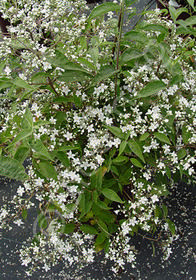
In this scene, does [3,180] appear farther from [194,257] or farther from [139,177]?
[194,257]

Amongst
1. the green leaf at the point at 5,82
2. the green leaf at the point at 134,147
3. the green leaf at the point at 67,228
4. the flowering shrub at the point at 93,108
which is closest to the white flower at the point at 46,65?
the flowering shrub at the point at 93,108

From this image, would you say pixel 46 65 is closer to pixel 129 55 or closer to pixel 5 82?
pixel 5 82

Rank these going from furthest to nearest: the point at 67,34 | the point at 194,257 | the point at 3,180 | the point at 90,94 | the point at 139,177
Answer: the point at 3,180, the point at 194,257, the point at 139,177, the point at 90,94, the point at 67,34

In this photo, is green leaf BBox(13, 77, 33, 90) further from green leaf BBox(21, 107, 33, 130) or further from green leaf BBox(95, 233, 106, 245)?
green leaf BBox(95, 233, 106, 245)

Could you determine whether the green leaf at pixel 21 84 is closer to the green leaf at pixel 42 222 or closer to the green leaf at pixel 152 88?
the green leaf at pixel 152 88

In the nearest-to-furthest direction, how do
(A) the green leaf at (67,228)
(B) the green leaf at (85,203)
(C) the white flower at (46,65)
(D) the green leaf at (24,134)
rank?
(D) the green leaf at (24,134)
(C) the white flower at (46,65)
(B) the green leaf at (85,203)
(A) the green leaf at (67,228)

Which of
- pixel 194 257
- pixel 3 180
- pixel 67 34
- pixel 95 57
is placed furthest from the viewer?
pixel 3 180

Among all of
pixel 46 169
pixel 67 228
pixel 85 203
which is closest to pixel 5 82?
pixel 46 169

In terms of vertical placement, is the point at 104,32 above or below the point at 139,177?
above

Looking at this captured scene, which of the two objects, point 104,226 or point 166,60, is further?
point 104,226

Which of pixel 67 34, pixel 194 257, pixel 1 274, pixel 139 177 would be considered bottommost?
A: pixel 194 257

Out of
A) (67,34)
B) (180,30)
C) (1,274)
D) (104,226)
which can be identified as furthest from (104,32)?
(1,274)
